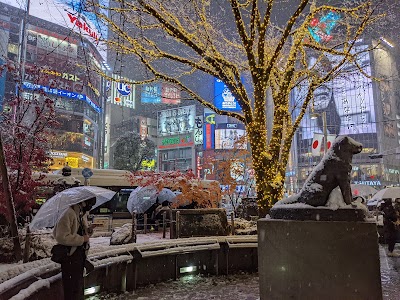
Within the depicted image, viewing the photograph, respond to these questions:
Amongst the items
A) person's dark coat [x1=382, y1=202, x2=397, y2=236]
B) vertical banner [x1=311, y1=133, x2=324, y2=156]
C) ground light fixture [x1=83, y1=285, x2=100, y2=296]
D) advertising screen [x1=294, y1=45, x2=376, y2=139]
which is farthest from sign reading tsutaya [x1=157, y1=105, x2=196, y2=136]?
ground light fixture [x1=83, y1=285, x2=100, y2=296]

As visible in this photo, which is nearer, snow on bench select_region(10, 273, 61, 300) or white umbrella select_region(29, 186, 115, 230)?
snow on bench select_region(10, 273, 61, 300)

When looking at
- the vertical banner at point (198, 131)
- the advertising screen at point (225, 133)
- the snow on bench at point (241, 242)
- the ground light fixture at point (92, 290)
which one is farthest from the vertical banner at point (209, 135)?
the ground light fixture at point (92, 290)

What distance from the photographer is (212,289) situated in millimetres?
6918

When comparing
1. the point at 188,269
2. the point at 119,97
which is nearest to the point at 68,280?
the point at 188,269

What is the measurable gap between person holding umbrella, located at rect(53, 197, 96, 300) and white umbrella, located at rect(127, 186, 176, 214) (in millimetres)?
12534

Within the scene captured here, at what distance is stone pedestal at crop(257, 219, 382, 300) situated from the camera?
4.27 m

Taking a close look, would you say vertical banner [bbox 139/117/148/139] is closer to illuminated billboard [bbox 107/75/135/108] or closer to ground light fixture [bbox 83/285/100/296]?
illuminated billboard [bbox 107/75/135/108]

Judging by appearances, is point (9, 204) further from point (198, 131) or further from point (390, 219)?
point (198, 131)

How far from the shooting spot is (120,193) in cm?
2195

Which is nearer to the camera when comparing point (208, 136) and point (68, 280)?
point (68, 280)

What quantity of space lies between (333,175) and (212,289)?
12.0ft

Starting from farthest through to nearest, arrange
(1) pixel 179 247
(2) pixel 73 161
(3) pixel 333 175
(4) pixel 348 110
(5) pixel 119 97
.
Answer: (4) pixel 348 110
(5) pixel 119 97
(2) pixel 73 161
(1) pixel 179 247
(3) pixel 333 175

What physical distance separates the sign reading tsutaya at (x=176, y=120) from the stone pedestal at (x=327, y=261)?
6694cm

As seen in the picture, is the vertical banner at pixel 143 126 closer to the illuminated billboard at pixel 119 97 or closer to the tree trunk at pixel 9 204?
the illuminated billboard at pixel 119 97
